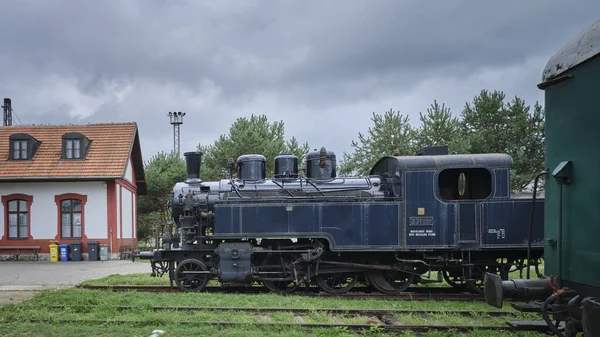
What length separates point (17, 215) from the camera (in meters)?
22.2

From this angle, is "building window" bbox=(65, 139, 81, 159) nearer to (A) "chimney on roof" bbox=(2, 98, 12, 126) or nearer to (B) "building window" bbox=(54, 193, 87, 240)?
(B) "building window" bbox=(54, 193, 87, 240)

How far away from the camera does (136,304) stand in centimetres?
904

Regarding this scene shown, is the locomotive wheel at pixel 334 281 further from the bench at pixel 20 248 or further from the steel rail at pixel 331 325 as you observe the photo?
the bench at pixel 20 248

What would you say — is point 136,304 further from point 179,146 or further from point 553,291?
point 179,146

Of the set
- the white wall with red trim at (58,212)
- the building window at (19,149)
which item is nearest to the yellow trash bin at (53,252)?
the white wall with red trim at (58,212)

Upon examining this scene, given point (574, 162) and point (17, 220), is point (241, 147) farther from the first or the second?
point (574, 162)

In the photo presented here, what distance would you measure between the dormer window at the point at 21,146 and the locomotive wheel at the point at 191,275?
15579mm

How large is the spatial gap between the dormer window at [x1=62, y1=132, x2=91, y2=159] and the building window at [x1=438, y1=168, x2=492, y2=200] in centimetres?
1755

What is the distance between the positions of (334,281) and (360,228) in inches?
54.0

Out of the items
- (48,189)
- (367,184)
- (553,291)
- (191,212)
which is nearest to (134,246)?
(48,189)

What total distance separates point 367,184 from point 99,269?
1127cm

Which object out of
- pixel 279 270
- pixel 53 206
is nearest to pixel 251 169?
pixel 279 270

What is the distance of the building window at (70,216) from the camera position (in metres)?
22.1

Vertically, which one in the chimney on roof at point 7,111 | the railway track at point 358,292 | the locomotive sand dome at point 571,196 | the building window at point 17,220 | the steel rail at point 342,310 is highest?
the chimney on roof at point 7,111
